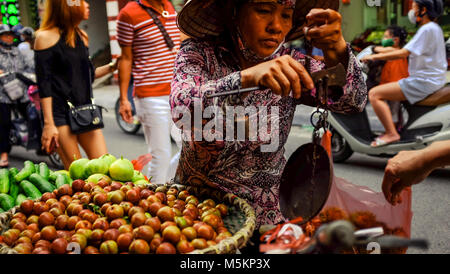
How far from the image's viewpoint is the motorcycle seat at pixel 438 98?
434 cm

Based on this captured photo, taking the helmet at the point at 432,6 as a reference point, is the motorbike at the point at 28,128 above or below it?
below

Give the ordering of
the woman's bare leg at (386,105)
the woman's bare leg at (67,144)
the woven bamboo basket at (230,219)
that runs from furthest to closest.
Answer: the woman's bare leg at (386,105) → the woman's bare leg at (67,144) → the woven bamboo basket at (230,219)

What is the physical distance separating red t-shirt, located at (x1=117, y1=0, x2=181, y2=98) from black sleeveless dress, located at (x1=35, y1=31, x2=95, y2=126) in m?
0.66

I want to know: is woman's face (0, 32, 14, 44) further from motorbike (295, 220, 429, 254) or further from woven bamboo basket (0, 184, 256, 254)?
motorbike (295, 220, 429, 254)

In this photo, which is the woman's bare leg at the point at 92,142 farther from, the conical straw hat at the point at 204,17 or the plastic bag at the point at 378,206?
the plastic bag at the point at 378,206

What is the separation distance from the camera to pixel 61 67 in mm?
2652

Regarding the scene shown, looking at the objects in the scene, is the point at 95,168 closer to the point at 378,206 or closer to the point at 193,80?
the point at 193,80

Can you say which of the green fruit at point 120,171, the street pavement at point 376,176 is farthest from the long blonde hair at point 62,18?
the street pavement at point 376,176

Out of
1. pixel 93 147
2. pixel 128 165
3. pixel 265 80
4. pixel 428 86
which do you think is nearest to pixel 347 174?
pixel 428 86

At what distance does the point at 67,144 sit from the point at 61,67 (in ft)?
2.01

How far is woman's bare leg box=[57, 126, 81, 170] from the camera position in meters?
2.99

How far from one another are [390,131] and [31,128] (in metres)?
4.59

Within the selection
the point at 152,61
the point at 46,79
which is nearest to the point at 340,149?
the point at 152,61

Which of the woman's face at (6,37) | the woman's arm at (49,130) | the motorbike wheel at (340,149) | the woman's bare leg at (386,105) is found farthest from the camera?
the woman's face at (6,37)
